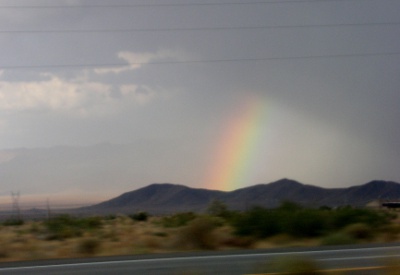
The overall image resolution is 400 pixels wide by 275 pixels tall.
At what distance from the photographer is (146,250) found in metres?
31.5

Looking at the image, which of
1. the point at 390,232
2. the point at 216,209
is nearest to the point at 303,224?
the point at 390,232

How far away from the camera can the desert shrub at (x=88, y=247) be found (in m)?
31.8

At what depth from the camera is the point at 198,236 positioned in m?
33.9

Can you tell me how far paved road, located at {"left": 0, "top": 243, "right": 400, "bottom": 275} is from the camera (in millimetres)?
20969

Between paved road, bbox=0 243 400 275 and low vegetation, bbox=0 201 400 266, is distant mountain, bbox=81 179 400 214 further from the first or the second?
paved road, bbox=0 243 400 275

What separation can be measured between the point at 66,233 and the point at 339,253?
21.4 metres

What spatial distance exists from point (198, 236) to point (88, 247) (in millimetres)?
5175

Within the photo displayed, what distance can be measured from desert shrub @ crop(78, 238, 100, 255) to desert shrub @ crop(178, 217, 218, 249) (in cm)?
394

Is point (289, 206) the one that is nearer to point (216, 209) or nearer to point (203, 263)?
point (216, 209)

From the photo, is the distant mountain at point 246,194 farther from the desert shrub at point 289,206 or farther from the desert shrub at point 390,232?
the desert shrub at point 390,232

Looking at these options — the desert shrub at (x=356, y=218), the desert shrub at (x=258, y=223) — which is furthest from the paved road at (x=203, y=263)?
the desert shrub at (x=356, y=218)

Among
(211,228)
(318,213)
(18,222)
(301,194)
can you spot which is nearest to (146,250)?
(211,228)

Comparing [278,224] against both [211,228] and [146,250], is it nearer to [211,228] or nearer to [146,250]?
[211,228]

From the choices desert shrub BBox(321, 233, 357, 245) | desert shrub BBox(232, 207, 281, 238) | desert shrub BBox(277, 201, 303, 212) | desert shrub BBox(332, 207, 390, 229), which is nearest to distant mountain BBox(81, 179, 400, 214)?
desert shrub BBox(277, 201, 303, 212)
